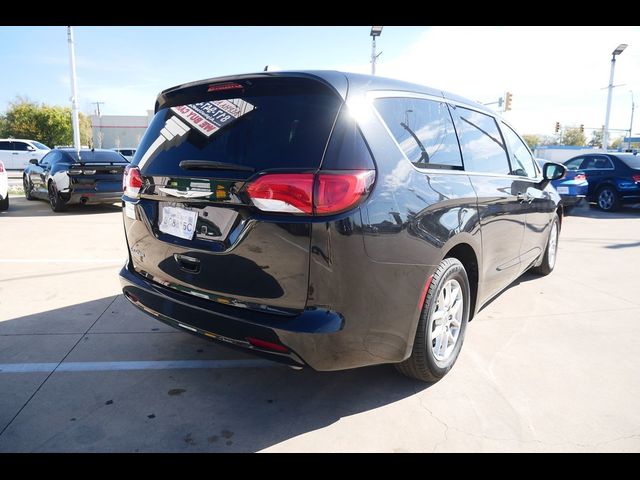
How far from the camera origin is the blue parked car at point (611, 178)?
38.0 ft

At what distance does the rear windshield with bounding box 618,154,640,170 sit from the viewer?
11719 millimetres

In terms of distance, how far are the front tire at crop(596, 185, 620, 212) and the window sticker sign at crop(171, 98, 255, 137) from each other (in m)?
12.4

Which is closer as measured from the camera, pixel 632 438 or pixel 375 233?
pixel 375 233

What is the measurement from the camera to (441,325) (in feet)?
9.31

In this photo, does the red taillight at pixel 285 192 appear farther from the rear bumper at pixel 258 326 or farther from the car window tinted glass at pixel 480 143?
the car window tinted glass at pixel 480 143

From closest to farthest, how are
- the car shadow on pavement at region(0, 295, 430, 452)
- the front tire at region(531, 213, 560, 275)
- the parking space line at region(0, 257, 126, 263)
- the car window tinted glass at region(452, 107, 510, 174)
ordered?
the car shadow on pavement at region(0, 295, 430, 452), the car window tinted glass at region(452, 107, 510, 174), the front tire at region(531, 213, 560, 275), the parking space line at region(0, 257, 126, 263)

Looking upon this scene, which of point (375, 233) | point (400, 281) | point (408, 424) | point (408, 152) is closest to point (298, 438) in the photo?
point (408, 424)

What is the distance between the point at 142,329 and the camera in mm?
3678

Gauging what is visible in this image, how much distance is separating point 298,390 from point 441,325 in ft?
3.21

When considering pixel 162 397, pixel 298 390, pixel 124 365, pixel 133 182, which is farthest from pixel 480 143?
pixel 124 365

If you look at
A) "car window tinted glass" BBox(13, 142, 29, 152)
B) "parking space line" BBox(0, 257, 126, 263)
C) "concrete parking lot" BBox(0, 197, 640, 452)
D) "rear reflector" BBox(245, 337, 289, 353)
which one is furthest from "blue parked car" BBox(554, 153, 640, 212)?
"car window tinted glass" BBox(13, 142, 29, 152)

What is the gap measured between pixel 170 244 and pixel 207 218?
Result: 361 mm

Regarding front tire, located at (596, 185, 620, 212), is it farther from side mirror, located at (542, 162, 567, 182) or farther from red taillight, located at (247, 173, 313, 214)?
red taillight, located at (247, 173, 313, 214)
